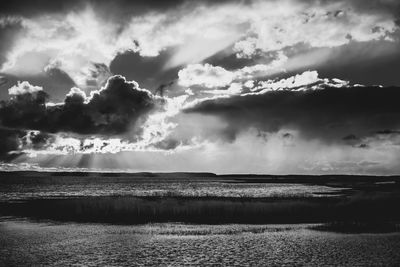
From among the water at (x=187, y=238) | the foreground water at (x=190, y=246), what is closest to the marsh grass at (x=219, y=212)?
the water at (x=187, y=238)

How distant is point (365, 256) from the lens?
27.0m

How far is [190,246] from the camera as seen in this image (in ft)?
100

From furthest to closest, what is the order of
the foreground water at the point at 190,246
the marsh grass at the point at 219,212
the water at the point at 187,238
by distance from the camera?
the marsh grass at the point at 219,212 < the water at the point at 187,238 < the foreground water at the point at 190,246

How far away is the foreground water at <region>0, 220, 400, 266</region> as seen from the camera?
25406 millimetres

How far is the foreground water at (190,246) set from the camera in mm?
25406

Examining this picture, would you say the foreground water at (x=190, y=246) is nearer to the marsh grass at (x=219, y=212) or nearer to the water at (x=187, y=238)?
the water at (x=187, y=238)

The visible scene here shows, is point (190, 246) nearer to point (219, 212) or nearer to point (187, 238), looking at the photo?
point (187, 238)

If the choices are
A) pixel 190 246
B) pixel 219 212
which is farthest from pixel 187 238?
pixel 219 212

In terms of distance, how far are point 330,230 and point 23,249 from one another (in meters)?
26.4

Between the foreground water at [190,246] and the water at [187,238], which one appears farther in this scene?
the water at [187,238]

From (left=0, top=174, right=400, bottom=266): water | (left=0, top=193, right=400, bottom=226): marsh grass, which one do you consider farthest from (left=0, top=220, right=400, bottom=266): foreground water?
(left=0, top=193, right=400, bottom=226): marsh grass

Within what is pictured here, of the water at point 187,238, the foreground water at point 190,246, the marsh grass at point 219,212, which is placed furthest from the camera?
the marsh grass at point 219,212

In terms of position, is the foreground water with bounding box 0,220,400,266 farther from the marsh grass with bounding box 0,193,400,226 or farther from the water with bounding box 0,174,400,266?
the marsh grass with bounding box 0,193,400,226

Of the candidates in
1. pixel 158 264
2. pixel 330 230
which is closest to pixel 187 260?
pixel 158 264
